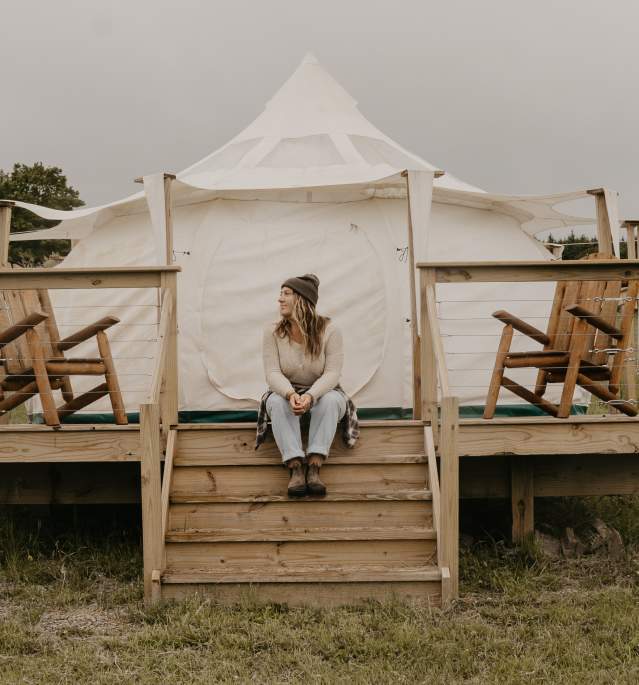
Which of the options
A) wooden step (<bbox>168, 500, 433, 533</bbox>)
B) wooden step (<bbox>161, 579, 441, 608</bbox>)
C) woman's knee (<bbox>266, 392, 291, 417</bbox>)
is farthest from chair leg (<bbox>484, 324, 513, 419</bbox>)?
wooden step (<bbox>161, 579, 441, 608</bbox>)

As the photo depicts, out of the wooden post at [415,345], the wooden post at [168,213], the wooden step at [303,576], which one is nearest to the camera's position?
the wooden step at [303,576]

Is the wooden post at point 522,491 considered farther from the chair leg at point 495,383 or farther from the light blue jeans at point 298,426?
the light blue jeans at point 298,426

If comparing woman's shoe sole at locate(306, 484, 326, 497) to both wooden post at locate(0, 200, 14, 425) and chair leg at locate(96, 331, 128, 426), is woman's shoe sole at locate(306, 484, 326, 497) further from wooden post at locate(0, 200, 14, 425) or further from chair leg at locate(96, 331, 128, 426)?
wooden post at locate(0, 200, 14, 425)

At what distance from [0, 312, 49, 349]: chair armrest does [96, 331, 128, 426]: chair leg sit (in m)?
0.39

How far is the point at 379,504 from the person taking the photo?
Result: 521cm

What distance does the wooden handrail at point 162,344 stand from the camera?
16.2 feet

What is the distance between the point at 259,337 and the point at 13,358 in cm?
194

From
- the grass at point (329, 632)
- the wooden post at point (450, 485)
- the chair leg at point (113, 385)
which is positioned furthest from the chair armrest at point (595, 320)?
the chair leg at point (113, 385)

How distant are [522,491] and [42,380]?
2.97 meters

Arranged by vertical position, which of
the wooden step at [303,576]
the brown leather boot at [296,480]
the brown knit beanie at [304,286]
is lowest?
the wooden step at [303,576]

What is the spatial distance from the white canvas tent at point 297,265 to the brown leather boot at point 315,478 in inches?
74.3

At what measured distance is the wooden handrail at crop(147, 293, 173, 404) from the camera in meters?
4.95

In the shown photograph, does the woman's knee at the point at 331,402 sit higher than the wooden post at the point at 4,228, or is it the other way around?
the wooden post at the point at 4,228

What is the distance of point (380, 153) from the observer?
28.1 feet
